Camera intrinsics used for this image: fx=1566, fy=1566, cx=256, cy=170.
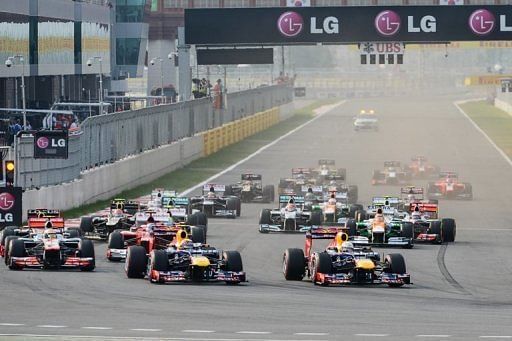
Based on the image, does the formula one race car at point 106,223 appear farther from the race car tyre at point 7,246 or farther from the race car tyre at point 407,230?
the race car tyre at point 407,230

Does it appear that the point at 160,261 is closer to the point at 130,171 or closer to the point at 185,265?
the point at 185,265

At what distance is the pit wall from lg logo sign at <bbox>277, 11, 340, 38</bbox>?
697cm

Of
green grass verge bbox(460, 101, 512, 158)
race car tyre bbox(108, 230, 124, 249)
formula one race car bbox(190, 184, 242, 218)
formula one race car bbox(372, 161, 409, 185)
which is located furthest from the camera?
green grass verge bbox(460, 101, 512, 158)

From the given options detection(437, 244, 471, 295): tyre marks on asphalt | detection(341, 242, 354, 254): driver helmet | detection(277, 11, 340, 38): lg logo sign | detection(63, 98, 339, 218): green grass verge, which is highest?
detection(277, 11, 340, 38): lg logo sign

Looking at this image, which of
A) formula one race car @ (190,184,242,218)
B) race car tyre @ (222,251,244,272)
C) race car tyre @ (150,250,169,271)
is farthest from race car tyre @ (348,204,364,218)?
race car tyre @ (150,250,169,271)

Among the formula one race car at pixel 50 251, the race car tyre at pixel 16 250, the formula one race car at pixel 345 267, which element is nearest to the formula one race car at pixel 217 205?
the formula one race car at pixel 50 251

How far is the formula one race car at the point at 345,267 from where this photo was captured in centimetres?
2933

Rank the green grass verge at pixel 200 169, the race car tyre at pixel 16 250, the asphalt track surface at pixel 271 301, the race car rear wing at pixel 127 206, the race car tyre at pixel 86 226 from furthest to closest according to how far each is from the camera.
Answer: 1. the green grass verge at pixel 200 169
2. the race car rear wing at pixel 127 206
3. the race car tyre at pixel 86 226
4. the race car tyre at pixel 16 250
5. the asphalt track surface at pixel 271 301

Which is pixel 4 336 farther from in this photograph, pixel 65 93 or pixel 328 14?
pixel 65 93

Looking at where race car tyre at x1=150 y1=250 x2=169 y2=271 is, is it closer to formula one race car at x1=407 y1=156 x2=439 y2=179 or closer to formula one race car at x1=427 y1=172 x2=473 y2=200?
formula one race car at x1=427 y1=172 x2=473 y2=200

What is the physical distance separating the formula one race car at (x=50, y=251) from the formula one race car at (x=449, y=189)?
2453cm

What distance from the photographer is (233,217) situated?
150 ft

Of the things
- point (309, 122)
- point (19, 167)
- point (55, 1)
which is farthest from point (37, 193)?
point (309, 122)

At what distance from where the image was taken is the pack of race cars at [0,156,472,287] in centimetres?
2941
